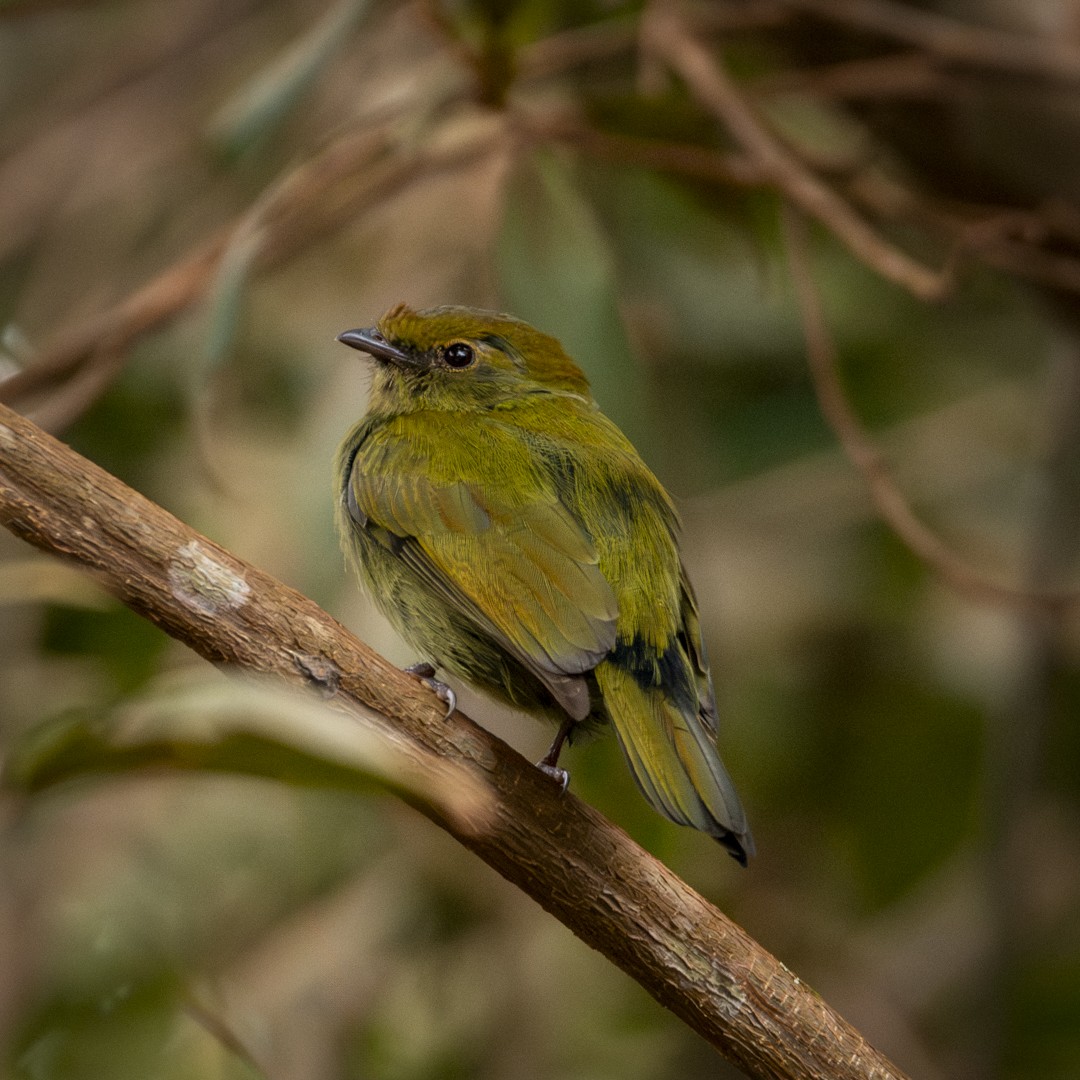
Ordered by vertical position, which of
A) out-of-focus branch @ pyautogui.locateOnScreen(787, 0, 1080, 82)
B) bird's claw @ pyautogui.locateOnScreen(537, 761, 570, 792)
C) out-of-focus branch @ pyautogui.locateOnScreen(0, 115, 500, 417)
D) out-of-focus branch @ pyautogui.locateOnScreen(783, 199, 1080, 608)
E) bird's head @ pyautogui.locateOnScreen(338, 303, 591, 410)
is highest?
out-of-focus branch @ pyautogui.locateOnScreen(0, 115, 500, 417)

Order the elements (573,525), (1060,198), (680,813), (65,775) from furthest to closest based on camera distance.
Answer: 1. (1060,198)
2. (573,525)
3. (680,813)
4. (65,775)

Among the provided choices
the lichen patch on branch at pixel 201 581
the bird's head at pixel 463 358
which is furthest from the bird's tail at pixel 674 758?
the bird's head at pixel 463 358

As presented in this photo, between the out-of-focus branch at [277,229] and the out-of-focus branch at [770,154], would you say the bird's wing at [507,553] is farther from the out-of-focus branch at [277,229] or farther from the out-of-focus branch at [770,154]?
the out-of-focus branch at [770,154]

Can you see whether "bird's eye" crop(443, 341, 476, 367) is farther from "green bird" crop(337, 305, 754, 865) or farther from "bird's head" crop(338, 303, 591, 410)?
"green bird" crop(337, 305, 754, 865)

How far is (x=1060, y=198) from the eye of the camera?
4273 mm

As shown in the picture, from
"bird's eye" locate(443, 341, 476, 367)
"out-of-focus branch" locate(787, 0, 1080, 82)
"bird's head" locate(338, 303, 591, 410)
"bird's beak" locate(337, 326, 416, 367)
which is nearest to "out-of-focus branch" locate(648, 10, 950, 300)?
"out-of-focus branch" locate(787, 0, 1080, 82)

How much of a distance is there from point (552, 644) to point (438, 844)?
205cm

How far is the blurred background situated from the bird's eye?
1.04 ft

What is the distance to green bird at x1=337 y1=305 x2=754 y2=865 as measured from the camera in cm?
246

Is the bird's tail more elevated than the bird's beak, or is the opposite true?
the bird's beak

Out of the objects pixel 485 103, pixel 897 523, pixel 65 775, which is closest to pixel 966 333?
pixel 897 523

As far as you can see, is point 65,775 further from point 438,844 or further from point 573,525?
point 438,844

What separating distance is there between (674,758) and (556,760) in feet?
0.85

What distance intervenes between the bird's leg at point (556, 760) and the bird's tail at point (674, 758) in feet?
0.36
